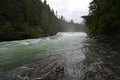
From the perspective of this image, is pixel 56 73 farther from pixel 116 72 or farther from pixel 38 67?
pixel 116 72

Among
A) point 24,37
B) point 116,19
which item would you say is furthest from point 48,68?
point 24,37

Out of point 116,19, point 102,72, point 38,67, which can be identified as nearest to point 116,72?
point 102,72

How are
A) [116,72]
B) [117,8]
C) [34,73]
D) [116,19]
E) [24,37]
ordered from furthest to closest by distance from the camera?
[24,37] → [116,19] → [117,8] → [116,72] → [34,73]

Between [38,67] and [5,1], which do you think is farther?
[5,1]

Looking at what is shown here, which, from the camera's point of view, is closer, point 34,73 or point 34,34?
point 34,73

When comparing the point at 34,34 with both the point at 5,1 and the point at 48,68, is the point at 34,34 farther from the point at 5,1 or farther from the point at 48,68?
the point at 48,68

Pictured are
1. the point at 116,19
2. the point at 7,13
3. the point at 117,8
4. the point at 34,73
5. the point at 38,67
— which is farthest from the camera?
the point at 7,13

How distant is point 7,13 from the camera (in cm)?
4212

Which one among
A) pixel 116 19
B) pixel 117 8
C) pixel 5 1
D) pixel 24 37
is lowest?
pixel 24 37

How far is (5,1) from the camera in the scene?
4278cm

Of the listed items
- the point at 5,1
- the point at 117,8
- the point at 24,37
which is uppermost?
the point at 5,1

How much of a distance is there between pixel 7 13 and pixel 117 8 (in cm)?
3249

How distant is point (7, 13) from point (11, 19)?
187 cm

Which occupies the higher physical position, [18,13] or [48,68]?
[18,13]
